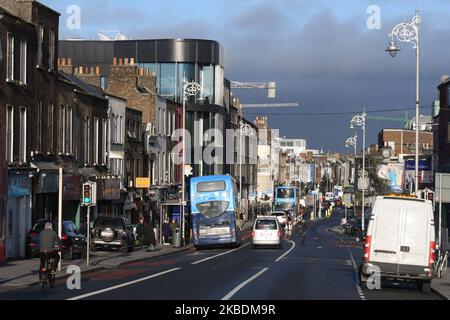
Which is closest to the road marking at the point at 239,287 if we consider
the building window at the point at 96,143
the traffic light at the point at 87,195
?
the traffic light at the point at 87,195

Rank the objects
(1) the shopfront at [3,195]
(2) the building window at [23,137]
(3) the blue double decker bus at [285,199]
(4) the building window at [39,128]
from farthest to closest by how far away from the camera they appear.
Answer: (3) the blue double decker bus at [285,199] < (4) the building window at [39,128] < (2) the building window at [23,137] < (1) the shopfront at [3,195]

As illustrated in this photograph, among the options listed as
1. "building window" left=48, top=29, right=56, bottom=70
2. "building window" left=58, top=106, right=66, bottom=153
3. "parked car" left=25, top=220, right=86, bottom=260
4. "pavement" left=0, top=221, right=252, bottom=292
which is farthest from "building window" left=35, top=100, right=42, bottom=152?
"pavement" left=0, top=221, right=252, bottom=292

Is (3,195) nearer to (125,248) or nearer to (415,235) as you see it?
(125,248)

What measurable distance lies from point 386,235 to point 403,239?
48 centimetres

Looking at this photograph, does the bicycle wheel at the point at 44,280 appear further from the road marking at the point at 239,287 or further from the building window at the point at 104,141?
the building window at the point at 104,141

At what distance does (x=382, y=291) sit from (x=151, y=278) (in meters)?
7.29

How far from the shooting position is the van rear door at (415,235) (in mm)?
23891

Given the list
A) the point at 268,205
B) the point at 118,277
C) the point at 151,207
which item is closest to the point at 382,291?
the point at 118,277

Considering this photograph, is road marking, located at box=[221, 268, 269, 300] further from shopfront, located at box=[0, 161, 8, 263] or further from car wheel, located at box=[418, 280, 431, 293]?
shopfront, located at box=[0, 161, 8, 263]

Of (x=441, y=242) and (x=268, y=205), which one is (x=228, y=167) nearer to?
(x=268, y=205)

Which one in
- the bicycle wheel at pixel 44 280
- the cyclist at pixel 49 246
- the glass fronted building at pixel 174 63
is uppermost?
the glass fronted building at pixel 174 63

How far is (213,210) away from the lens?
4656cm

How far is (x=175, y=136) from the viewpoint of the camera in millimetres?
71812

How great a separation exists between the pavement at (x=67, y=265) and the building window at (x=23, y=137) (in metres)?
4.61
